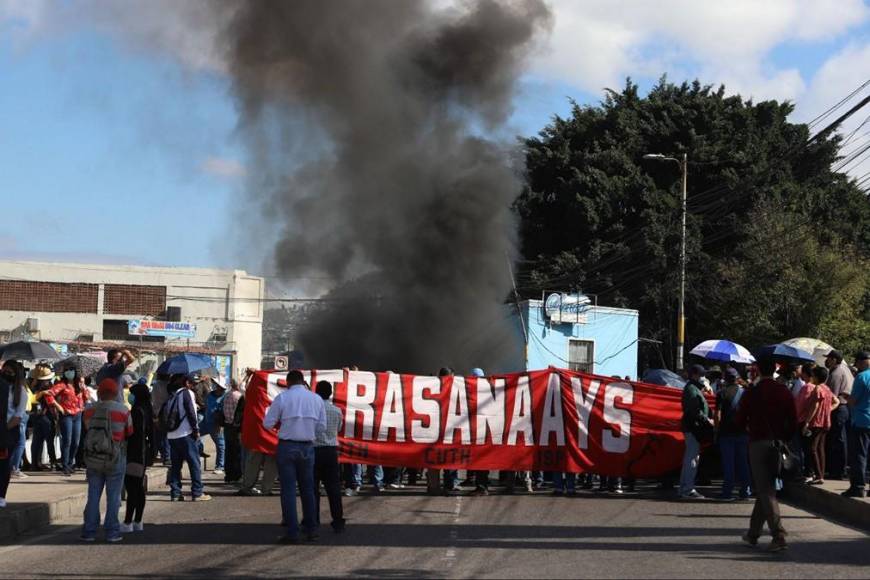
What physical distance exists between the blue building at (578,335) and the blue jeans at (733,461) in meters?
22.4

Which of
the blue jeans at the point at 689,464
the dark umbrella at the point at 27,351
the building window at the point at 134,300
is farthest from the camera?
the building window at the point at 134,300

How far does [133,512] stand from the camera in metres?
11.8

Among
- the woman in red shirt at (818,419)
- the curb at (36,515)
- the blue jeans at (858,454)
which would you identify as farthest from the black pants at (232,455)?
the blue jeans at (858,454)

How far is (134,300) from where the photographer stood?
75.1 meters

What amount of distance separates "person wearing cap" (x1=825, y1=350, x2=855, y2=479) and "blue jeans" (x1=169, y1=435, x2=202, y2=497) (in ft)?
28.7

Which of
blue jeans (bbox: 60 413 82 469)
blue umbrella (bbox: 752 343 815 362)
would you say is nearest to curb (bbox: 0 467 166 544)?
blue jeans (bbox: 60 413 82 469)

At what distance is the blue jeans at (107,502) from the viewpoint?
10.8m

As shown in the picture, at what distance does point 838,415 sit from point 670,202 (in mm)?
30842

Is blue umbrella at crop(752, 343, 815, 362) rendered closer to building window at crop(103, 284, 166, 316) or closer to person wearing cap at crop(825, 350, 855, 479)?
person wearing cap at crop(825, 350, 855, 479)

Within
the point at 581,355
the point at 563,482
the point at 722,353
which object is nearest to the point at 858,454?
the point at 563,482

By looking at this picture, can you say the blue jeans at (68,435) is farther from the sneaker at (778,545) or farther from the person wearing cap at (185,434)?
the sneaker at (778,545)

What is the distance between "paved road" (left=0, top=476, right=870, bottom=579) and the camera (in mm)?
9008

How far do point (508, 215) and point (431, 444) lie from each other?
28.5 m

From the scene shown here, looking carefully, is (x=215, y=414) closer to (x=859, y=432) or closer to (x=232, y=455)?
(x=232, y=455)
